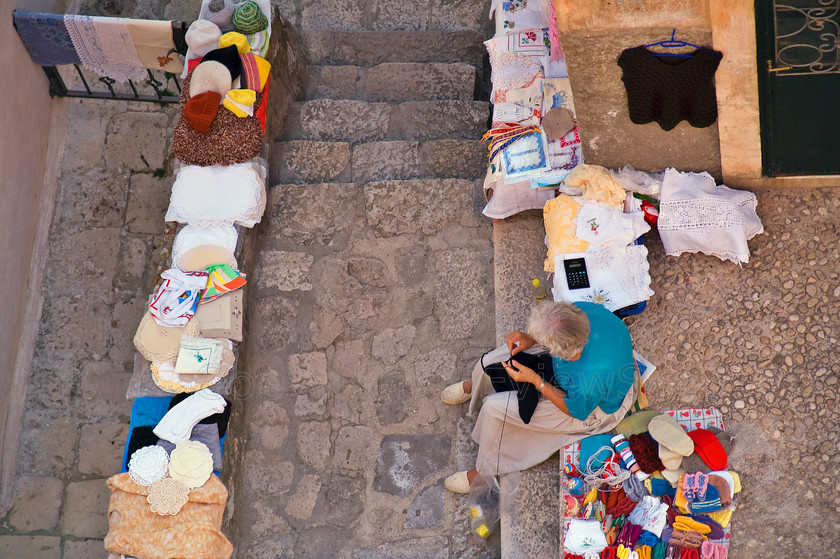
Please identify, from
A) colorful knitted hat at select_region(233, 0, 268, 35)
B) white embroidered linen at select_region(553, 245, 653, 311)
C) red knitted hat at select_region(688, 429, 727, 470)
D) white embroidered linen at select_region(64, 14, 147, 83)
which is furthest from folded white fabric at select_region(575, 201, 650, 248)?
white embroidered linen at select_region(64, 14, 147, 83)

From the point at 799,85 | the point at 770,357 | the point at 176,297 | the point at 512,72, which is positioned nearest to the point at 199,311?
the point at 176,297

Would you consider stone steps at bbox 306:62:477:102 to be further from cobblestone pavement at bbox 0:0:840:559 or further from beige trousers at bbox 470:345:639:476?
beige trousers at bbox 470:345:639:476

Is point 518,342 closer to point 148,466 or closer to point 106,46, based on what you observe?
point 148,466

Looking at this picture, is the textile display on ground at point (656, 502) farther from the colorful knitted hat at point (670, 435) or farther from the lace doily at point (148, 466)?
the lace doily at point (148, 466)

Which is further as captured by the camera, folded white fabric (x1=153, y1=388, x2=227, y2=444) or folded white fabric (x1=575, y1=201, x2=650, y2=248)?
folded white fabric (x1=575, y1=201, x2=650, y2=248)

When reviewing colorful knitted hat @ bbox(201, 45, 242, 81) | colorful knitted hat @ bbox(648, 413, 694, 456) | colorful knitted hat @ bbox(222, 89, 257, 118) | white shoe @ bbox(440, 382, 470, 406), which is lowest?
colorful knitted hat @ bbox(648, 413, 694, 456)

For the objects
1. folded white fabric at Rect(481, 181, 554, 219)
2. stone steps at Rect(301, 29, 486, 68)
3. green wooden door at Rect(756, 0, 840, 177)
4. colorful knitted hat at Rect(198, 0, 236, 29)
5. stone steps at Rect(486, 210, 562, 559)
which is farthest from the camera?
stone steps at Rect(301, 29, 486, 68)

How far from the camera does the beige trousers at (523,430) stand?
14.3ft

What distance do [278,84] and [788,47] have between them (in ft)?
9.85

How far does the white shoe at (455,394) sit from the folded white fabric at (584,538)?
36.9 inches

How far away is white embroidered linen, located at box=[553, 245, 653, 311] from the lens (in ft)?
15.1

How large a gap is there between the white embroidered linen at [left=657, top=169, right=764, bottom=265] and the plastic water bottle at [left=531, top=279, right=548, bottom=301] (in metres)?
0.68

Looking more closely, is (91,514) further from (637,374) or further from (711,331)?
(711,331)

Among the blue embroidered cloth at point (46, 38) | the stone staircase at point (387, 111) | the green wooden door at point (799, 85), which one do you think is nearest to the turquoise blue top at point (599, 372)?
the green wooden door at point (799, 85)
